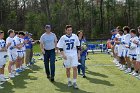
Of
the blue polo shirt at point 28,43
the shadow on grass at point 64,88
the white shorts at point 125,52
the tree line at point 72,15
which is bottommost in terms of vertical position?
the shadow on grass at point 64,88

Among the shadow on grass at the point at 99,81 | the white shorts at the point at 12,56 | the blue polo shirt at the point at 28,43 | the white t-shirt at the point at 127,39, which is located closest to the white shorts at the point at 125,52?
the white t-shirt at the point at 127,39

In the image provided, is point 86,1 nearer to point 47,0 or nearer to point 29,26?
point 47,0

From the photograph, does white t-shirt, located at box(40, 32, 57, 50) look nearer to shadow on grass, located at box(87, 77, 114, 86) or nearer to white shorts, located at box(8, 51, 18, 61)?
white shorts, located at box(8, 51, 18, 61)

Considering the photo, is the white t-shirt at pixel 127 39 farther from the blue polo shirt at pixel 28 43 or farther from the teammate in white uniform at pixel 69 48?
the blue polo shirt at pixel 28 43

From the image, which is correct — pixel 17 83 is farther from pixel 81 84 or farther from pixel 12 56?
pixel 81 84

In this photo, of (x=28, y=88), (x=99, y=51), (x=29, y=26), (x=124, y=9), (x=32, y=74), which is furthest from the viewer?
(x=124, y=9)

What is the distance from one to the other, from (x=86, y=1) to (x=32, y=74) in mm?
49885

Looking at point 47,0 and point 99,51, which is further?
point 47,0

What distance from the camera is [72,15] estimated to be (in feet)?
202

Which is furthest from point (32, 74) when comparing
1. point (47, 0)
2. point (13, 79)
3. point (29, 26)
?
point (47, 0)

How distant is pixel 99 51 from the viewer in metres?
31.3

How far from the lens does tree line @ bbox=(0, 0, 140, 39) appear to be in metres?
57.7

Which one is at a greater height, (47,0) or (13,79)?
(47,0)

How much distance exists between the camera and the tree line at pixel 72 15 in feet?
189
